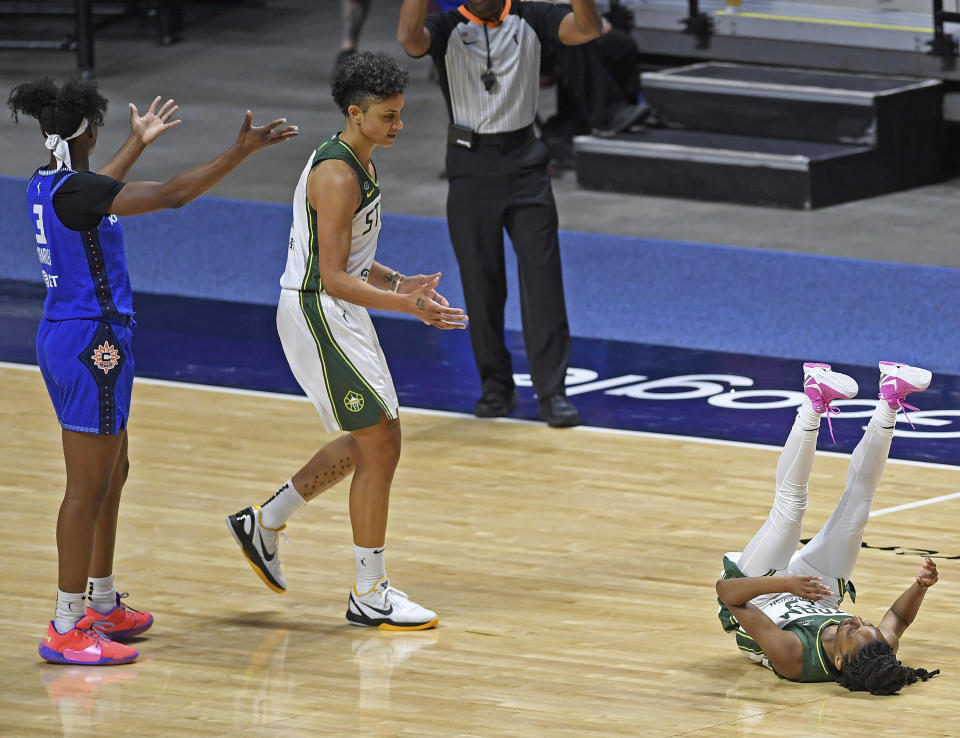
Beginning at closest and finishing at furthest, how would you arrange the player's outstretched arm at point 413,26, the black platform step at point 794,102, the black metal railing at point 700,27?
the player's outstretched arm at point 413,26, the black platform step at point 794,102, the black metal railing at point 700,27

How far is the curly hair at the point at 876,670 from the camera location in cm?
439

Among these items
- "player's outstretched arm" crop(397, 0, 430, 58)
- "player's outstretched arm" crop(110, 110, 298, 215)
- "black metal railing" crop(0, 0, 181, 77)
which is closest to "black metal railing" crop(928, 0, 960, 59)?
"player's outstretched arm" crop(397, 0, 430, 58)

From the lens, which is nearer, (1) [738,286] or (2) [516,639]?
(2) [516,639]

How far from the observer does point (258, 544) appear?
17.0 feet

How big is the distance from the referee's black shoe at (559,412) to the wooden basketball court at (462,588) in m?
0.05

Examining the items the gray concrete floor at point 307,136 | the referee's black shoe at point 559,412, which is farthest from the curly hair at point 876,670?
the gray concrete floor at point 307,136

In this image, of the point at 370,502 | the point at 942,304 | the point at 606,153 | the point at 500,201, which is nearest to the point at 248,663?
the point at 370,502

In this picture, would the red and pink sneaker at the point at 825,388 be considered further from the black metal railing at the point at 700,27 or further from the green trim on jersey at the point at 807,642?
the black metal railing at the point at 700,27

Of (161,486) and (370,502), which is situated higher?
(370,502)

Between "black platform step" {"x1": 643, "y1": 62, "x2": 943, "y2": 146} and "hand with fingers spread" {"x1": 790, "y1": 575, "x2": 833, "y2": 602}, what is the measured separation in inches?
244

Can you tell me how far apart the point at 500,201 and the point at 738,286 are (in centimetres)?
212

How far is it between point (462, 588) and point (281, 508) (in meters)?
0.58

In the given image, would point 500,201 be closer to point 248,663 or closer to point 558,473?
point 558,473

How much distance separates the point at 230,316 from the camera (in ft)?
31.0
